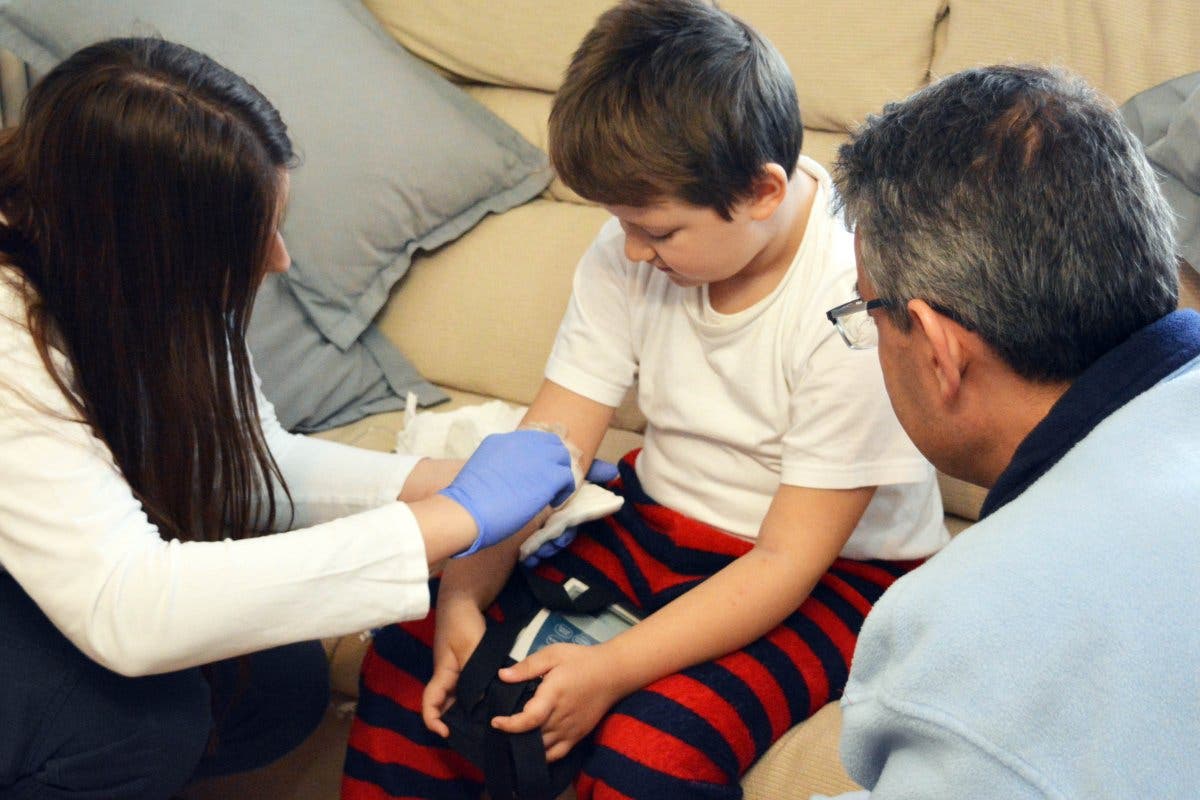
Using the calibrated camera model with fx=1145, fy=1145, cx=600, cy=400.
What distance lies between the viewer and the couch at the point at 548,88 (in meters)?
1.63

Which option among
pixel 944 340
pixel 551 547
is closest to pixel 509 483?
pixel 551 547

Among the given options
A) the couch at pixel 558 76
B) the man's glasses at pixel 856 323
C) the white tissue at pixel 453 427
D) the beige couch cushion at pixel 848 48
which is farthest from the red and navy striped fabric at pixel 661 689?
the beige couch cushion at pixel 848 48

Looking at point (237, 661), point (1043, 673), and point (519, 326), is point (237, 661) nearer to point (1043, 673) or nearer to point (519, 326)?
point (519, 326)

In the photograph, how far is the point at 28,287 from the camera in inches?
44.7

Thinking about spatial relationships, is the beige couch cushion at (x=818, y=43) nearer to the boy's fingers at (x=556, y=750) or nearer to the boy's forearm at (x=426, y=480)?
the boy's forearm at (x=426, y=480)

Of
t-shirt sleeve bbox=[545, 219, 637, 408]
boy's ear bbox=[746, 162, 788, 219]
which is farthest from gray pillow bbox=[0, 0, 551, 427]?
boy's ear bbox=[746, 162, 788, 219]

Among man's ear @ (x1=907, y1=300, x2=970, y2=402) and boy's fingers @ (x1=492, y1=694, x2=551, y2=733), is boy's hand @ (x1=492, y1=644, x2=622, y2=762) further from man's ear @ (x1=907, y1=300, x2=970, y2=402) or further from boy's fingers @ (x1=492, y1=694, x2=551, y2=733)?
man's ear @ (x1=907, y1=300, x2=970, y2=402)

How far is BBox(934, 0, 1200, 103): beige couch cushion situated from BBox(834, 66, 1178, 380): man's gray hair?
0.83 m

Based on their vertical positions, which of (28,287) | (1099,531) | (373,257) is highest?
(1099,531)

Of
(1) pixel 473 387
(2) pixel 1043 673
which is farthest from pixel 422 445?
(2) pixel 1043 673

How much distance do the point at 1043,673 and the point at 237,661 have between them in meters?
1.12

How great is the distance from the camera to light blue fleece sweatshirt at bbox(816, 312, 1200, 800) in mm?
664

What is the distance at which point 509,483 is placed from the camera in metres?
1.29

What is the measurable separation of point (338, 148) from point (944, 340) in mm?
1336
